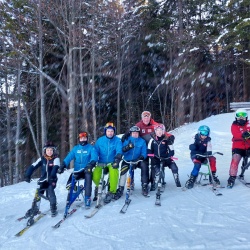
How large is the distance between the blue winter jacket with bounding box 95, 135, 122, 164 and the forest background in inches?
369

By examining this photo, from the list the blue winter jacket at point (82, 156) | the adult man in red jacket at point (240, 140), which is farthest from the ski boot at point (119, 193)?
the adult man in red jacket at point (240, 140)

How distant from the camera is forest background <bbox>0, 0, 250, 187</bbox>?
17438 millimetres

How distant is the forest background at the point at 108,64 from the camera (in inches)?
687

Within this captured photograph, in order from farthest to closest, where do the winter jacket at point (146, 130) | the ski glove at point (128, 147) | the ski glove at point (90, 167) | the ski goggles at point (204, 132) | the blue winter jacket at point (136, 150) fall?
the winter jacket at point (146, 130) → the ski goggles at point (204, 132) → the blue winter jacket at point (136, 150) → the ski glove at point (128, 147) → the ski glove at point (90, 167)

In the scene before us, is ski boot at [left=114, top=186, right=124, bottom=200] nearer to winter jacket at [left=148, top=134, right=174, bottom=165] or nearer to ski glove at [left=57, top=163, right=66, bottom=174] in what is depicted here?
winter jacket at [left=148, top=134, right=174, bottom=165]

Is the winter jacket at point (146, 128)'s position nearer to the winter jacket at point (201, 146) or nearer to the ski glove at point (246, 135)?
the winter jacket at point (201, 146)

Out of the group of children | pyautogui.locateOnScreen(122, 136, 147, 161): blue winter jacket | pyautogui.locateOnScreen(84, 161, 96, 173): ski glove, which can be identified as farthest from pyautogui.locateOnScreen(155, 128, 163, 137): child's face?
pyautogui.locateOnScreen(84, 161, 96, 173): ski glove

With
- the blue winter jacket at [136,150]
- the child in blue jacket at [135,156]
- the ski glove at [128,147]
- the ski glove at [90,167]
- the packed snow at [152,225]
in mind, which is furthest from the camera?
the blue winter jacket at [136,150]

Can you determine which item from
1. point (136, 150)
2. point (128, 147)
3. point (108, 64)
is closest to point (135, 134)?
point (136, 150)

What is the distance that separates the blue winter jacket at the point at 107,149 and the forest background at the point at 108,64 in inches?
369

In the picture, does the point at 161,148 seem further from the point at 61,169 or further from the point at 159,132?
the point at 61,169

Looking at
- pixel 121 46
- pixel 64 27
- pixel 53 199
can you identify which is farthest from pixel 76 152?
pixel 121 46

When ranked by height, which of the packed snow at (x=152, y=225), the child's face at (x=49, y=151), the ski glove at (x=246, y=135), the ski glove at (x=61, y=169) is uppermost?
the ski glove at (x=246, y=135)

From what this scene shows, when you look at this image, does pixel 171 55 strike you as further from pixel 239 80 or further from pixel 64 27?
pixel 64 27
